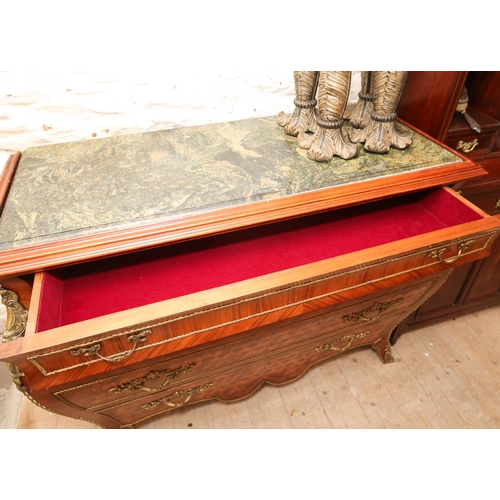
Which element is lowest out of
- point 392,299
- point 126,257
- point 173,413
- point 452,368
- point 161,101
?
point 173,413

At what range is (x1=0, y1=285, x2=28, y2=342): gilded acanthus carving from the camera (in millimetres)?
771

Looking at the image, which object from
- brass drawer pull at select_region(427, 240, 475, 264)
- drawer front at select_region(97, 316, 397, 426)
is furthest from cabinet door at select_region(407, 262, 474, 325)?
brass drawer pull at select_region(427, 240, 475, 264)

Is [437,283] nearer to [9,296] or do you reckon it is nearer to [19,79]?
[9,296]

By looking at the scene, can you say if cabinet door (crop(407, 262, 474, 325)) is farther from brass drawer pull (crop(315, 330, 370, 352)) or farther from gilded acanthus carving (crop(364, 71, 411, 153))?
gilded acanthus carving (crop(364, 71, 411, 153))

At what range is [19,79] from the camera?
0.96 m

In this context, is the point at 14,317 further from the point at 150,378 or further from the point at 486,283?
the point at 486,283

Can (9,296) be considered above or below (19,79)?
below

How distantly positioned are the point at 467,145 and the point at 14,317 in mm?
1455

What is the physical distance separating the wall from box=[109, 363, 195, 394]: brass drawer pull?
812 mm

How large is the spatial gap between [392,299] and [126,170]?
925mm
